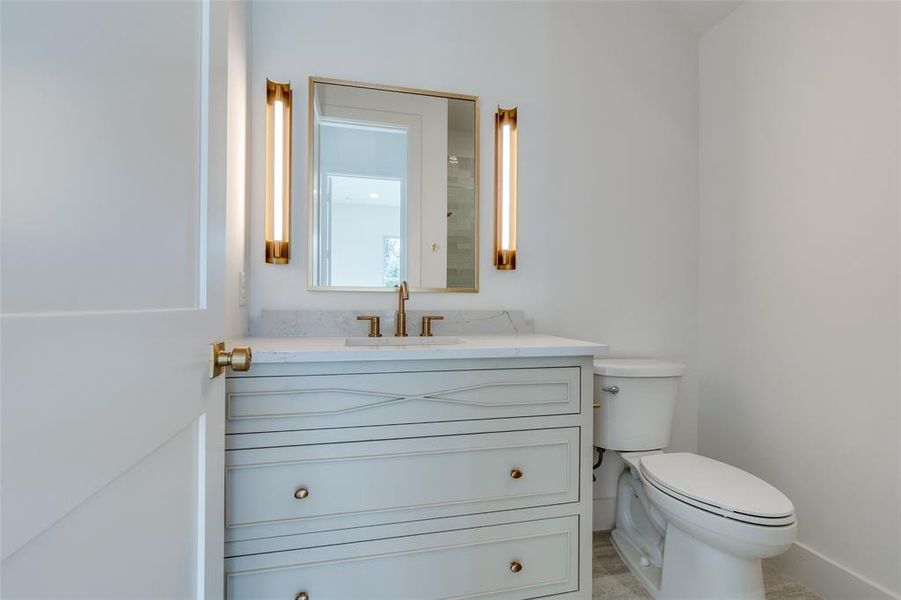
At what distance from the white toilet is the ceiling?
5.59 feet

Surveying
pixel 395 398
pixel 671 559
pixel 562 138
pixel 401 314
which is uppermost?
pixel 562 138

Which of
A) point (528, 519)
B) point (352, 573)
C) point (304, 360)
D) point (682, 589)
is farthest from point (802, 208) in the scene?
point (352, 573)

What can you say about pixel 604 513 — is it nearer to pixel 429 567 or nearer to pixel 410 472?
pixel 429 567

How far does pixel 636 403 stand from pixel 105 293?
5.93 ft

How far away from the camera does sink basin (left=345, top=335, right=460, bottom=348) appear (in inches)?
61.1

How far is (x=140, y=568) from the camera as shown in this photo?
482 mm

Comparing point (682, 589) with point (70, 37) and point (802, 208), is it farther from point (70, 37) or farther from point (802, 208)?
point (70, 37)

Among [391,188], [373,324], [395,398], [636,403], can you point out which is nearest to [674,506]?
[636,403]

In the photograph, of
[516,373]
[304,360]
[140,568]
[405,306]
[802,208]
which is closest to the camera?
[140,568]

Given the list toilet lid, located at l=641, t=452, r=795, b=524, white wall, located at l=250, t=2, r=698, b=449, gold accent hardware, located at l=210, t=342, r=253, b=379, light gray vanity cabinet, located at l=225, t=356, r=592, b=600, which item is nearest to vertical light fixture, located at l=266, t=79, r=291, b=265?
white wall, located at l=250, t=2, r=698, b=449

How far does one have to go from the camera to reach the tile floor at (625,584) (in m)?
1.57

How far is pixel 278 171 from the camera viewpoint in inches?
64.3

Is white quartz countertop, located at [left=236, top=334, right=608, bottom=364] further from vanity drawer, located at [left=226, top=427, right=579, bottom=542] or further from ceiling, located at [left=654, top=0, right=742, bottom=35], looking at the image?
ceiling, located at [left=654, top=0, right=742, bottom=35]

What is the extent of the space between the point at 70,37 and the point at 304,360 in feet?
2.95
